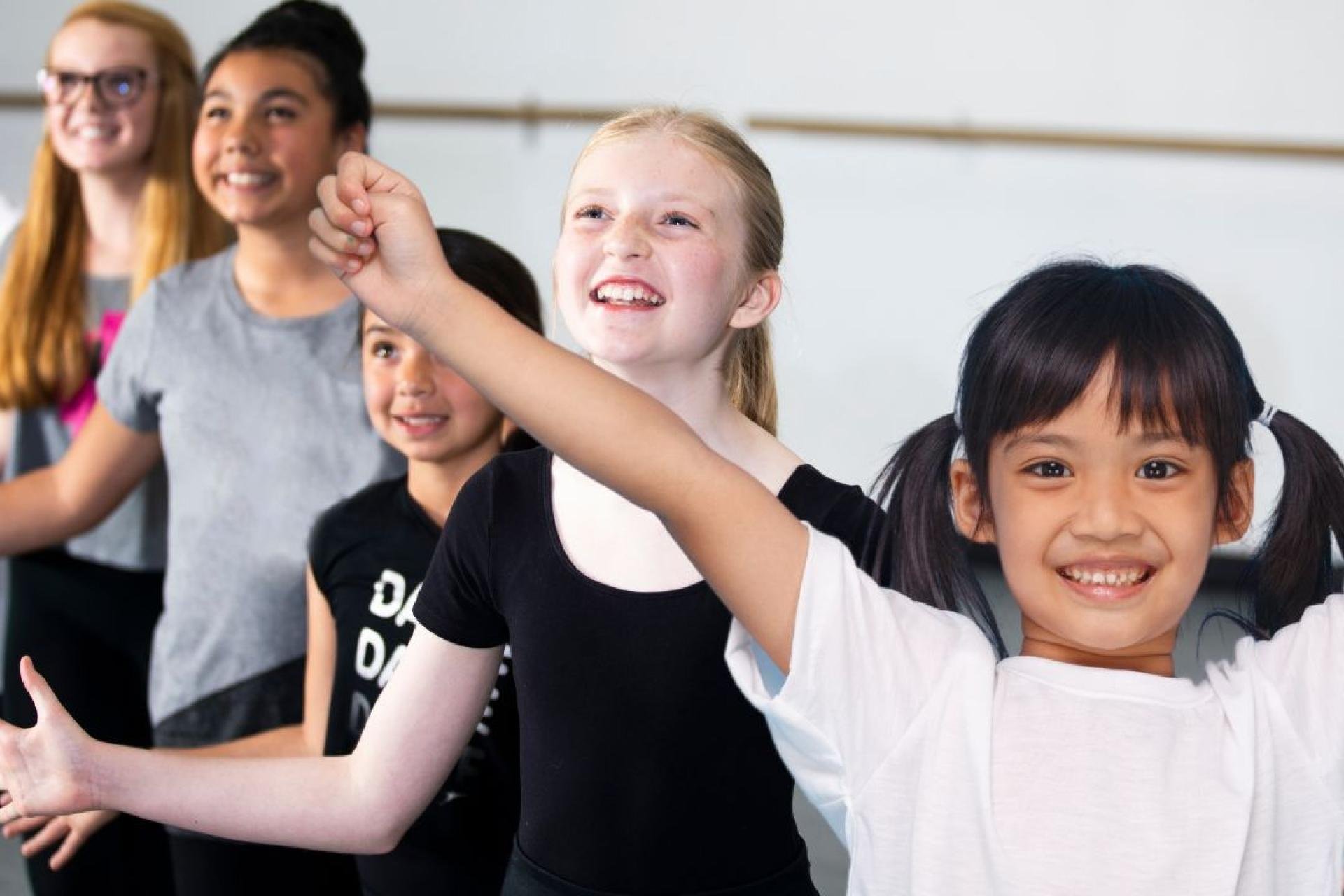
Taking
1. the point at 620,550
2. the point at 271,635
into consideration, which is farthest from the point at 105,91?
the point at 620,550

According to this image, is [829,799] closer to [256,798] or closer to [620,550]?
[620,550]

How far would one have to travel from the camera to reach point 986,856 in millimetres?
827

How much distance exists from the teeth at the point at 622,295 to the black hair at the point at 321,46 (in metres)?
0.71

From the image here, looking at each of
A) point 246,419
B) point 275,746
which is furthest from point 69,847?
point 246,419

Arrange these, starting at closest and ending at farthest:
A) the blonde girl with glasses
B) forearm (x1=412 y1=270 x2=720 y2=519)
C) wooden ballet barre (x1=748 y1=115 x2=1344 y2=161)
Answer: forearm (x1=412 y1=270 x2=720 y2=519) → the blonde girl with glasses → wooden ballet barre (x1=748 y1=115 x2=1344 y2=161)

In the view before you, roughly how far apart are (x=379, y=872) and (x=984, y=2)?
2431mm

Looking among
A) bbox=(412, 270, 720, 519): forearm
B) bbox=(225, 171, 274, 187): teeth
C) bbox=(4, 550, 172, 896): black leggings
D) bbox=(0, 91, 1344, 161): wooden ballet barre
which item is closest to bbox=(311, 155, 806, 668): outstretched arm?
bbox=(412, 270, 720, 519): forearm

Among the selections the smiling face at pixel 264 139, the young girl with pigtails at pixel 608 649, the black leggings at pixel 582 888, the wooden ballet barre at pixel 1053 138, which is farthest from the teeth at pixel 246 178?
the wooden ballet barre at pixel 1053 138

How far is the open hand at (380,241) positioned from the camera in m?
0.76

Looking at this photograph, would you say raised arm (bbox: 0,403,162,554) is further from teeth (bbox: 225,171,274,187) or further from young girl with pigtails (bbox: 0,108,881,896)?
young girl with pigtails (bbox: 0,108,881,896)

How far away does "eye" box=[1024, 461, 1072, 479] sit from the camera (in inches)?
34.7

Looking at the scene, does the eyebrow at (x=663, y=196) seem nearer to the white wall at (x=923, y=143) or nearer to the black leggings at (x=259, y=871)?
the black leggings at (x=259, y=871)

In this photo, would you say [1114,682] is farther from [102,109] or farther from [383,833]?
[102,109]

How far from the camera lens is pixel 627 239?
0.92 metres
